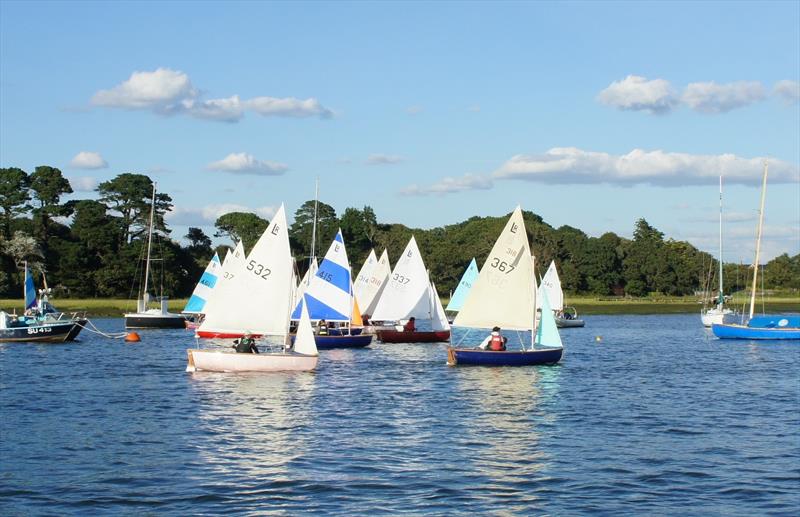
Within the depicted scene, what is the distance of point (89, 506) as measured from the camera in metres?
20.9

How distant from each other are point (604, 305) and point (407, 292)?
82054mm

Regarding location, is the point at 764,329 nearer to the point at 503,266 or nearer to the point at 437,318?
the point at 437,318

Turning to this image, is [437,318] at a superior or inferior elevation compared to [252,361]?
superior

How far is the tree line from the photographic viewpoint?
A: 121375mm

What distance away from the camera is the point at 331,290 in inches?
2362

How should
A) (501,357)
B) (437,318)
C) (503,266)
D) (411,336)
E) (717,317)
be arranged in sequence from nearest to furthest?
1. (501,357)
2. (503,266)
3. (411,336)
4. (437,318)
5. (717,317)

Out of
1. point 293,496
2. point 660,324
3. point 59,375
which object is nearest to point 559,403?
point 293,496

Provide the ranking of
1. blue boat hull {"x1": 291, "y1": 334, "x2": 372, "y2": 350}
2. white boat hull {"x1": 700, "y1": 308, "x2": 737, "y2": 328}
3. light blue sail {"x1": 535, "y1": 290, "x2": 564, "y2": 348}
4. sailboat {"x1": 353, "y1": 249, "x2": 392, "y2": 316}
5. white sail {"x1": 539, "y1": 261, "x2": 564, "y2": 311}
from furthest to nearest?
white sail {"x1": 539, "y1": 261, "x2": 564, "y2": 311} → white boat hull {"x1": 700, "y1": 308, "x2": 737, "y2": 328} → sailboat {"x1": 353, "y1": 249, "x2": 392, "y2": 316} → blue boat hull {"x1": 291, "y1": 334, "x2": 372, "y2": 350} → light blue sail {"x1": 535, "y1": 290, "x2": 564, "y2": 348}

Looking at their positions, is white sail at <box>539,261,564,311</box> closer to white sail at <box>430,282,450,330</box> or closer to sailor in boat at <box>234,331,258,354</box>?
white sail at <box>430,282,450,330</box>

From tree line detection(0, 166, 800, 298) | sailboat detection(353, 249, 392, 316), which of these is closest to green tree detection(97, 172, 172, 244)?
tree line detection(0, 166, 800, 298)

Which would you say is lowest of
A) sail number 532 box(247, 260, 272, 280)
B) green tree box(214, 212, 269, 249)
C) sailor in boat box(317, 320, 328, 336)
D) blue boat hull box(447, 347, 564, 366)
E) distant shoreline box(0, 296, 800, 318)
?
blue boat hull box(447, 347, 564, 366)

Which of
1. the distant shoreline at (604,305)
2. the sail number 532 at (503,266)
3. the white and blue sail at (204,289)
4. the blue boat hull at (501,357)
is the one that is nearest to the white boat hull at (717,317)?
the distant shoreline at (604,305)

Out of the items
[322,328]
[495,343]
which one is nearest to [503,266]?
[495,343]

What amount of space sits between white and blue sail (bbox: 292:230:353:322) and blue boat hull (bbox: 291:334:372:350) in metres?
1.16
